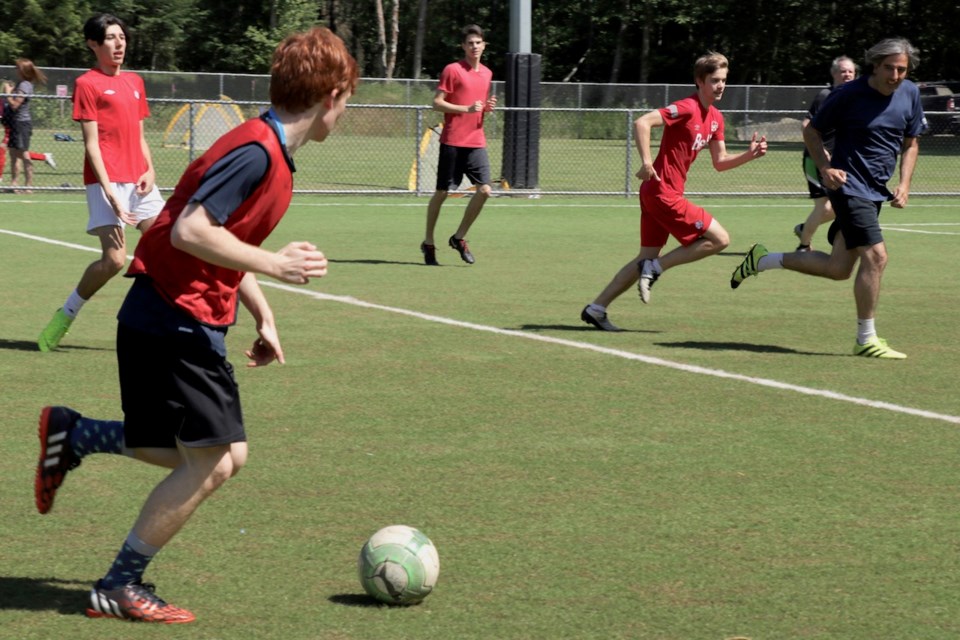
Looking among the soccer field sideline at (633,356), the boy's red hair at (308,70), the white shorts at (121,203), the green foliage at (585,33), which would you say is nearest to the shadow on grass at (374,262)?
the soccer field sideline at (633,356)

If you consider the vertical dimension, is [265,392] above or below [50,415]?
below

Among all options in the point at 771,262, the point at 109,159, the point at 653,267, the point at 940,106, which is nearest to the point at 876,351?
the point at 771,262

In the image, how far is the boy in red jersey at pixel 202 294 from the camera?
4137mm

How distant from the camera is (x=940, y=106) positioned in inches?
1713

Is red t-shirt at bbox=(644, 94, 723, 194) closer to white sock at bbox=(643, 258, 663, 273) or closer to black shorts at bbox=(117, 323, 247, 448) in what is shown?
white sock at bbox=(643, 258, 663, 273)

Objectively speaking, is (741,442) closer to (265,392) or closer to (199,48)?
(265,392)

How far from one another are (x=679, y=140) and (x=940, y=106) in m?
35.4

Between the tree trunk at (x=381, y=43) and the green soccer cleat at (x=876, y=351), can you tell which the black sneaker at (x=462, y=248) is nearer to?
the green soccer cleat at (x=876, y=351)

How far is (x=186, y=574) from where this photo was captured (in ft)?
16.1

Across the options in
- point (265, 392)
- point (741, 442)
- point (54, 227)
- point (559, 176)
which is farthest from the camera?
point (559, 176)

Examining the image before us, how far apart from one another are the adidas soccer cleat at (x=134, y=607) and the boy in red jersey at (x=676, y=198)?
20.5 ft

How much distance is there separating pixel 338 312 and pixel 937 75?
4920 centimetres

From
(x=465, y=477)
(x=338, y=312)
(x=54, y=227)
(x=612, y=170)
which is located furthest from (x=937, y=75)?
(x=465, y=477)

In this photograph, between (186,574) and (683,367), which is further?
(683,367)
